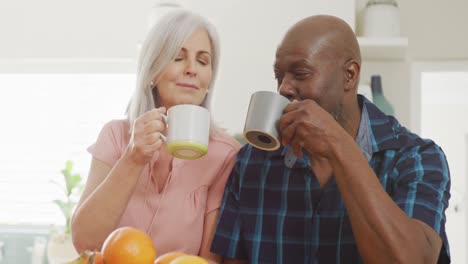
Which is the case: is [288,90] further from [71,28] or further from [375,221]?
[71,28]

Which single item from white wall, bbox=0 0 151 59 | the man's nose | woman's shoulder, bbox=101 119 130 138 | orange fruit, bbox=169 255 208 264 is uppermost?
white wall, bbox=0 0 151 59

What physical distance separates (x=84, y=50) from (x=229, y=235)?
176 centimetres

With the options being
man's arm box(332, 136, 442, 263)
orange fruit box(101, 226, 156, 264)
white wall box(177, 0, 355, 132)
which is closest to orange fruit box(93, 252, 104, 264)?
orange fruit box(101, 226, 156, 264)

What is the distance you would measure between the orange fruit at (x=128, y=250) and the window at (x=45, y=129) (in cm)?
215

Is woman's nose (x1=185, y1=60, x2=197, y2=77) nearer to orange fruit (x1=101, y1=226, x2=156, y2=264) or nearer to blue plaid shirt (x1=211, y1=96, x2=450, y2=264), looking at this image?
blue plaid shirt (x1=211, y1=96, x2=450, y2=264)

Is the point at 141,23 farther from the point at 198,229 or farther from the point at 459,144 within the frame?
the point at 459,144

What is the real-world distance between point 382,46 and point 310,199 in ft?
4.11

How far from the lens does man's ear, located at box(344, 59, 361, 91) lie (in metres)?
1.25

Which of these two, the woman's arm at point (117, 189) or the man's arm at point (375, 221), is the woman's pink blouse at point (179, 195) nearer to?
the woman's arm at point (117, 189)

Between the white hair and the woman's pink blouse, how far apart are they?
0.28ft

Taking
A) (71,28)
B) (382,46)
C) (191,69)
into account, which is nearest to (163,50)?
(191,69)

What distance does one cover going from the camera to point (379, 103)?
7.80 ft

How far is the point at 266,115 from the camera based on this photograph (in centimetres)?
104

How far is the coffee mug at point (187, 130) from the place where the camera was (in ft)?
3.65
